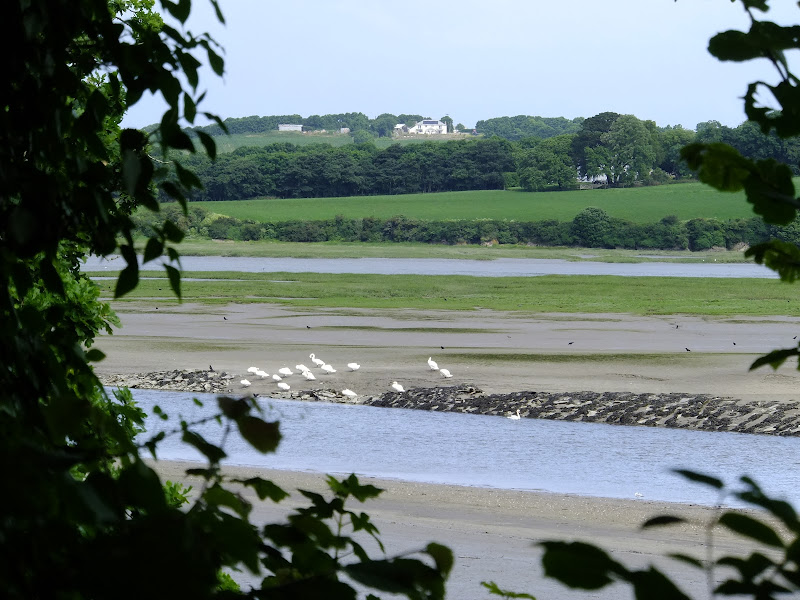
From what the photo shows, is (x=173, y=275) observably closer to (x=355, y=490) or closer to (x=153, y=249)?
(x=153, y=249)

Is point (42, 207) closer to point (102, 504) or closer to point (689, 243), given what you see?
point (102, 504)

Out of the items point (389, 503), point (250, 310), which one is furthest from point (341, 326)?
point (389, 503)

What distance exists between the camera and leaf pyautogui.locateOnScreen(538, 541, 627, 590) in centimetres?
98

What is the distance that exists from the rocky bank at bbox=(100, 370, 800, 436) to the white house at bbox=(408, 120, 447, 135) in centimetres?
16990

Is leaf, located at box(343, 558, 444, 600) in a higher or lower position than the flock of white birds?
higher

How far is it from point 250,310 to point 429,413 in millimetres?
18141

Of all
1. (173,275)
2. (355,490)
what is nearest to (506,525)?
(355,490)

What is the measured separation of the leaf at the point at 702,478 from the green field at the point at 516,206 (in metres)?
88.9

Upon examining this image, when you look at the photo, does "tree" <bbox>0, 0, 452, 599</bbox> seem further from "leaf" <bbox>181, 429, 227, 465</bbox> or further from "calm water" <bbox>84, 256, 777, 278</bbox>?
"calm water" <bbox>84, 256, 777, 278</bbox>

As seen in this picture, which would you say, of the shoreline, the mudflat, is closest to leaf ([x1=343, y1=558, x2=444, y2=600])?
the shoreline

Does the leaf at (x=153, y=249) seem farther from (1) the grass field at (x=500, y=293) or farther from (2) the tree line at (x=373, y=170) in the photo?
(2) the tree line at (x=373, y=170)

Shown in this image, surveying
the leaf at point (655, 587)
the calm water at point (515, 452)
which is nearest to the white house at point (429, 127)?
the calm water at point (515, 452)

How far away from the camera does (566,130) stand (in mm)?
170000

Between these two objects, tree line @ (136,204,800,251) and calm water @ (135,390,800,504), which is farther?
tree line @ (136,204,800,251)
